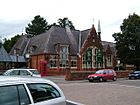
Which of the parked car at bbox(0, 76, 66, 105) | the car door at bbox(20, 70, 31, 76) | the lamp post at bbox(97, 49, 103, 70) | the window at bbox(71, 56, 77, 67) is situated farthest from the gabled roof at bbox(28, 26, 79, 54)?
the parked car at bbox(0, 76, 66, 105)

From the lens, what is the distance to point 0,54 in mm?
65188

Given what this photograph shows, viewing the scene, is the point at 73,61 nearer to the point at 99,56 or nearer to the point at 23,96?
the point at 99,56

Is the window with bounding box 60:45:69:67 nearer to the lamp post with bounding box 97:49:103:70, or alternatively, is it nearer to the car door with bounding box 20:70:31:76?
the lamp post with bounding box 97:49:103:70

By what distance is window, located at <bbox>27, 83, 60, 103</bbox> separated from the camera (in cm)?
583

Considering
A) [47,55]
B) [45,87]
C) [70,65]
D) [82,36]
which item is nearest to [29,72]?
[45,87]

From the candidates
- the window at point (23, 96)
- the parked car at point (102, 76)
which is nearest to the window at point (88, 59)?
the parked car at point (102, 76)

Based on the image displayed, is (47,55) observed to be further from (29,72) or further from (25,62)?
(29,72)

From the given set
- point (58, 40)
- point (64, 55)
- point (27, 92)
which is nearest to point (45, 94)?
point (27, 92)

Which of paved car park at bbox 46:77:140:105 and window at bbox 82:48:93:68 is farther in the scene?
window at bbox 82:48:93:68

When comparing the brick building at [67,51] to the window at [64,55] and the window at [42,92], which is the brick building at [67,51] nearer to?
the window at [64,55]

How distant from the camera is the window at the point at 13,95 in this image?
516 centimetres

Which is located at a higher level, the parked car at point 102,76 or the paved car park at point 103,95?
the parked car at point 102,76

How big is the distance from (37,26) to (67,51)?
4422 centimetres

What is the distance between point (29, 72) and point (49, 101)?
23.0 metres
